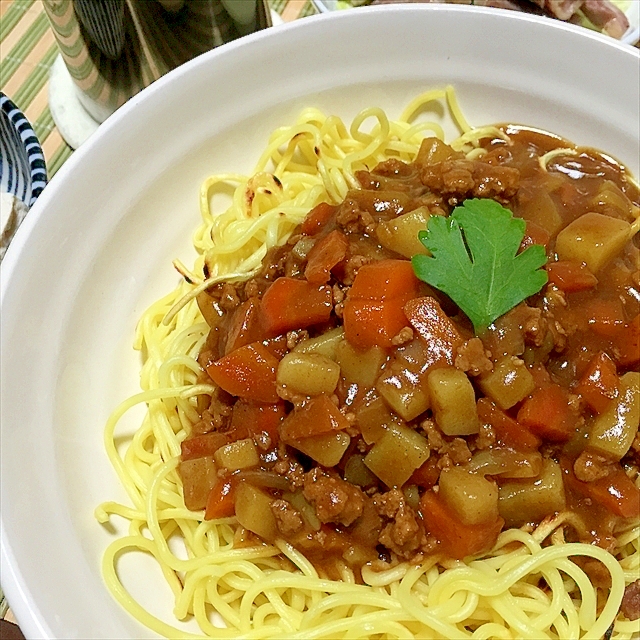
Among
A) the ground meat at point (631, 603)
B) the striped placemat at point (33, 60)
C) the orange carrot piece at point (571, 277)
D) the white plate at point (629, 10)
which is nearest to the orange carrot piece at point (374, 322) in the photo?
the orange carrot piece at point (571, 277)

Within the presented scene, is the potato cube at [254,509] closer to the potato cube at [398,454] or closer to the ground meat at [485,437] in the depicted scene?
the potato cube at [398,454]

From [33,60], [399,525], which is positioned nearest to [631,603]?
[399,525]

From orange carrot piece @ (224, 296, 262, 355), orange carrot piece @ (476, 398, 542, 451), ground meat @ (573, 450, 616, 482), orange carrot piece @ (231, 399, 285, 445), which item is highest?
orange carrot piece @ (224, 296, 262, 355)

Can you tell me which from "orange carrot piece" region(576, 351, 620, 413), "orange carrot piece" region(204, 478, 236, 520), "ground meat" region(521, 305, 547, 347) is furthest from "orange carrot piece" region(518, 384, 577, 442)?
"orange carrot piece" region(204, 478, 236, 520)

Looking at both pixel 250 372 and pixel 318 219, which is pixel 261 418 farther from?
pixel 318 219

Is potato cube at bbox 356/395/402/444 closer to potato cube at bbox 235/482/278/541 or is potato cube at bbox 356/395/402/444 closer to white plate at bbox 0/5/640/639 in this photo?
potato cube at bbox 235/482/278/541

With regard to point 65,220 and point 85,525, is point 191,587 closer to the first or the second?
point 85,525
